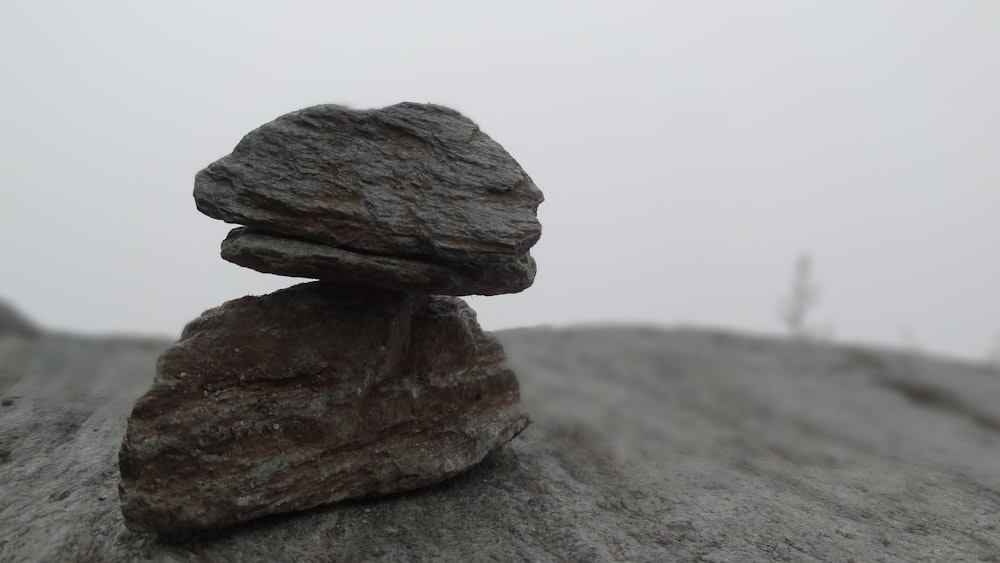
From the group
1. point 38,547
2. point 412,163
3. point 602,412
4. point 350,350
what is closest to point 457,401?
point 350,350

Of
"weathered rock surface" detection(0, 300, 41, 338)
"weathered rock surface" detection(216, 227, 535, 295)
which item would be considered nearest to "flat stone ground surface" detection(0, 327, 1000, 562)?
"weathered rock surface" detection(0, 300, 41, 338)

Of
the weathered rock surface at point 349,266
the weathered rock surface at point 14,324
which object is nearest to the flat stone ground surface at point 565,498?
the weathered rock surface at point 14,324

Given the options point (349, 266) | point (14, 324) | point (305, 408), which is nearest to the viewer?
point (349, 266)

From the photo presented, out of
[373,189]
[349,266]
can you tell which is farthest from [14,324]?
[373,189]

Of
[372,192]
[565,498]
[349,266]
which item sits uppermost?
[372,192]

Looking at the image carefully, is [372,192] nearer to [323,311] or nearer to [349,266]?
[349,266]

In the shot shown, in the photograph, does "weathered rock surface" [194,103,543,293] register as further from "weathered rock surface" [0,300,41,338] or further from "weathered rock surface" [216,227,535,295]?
"weathered rock surface" [0,300,41,338]

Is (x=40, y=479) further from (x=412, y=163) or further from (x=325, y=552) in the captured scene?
(x=412, y=163)
